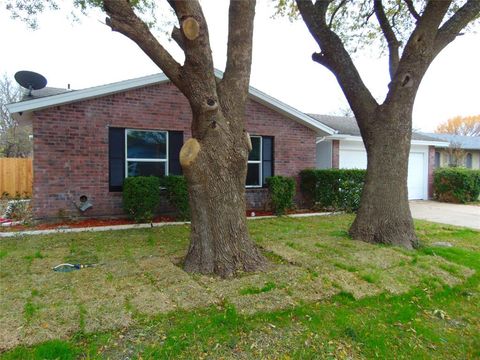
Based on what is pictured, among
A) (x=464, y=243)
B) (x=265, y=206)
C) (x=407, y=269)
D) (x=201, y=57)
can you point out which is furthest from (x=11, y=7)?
(x=464, y=243)

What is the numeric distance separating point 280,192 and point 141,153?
4.07 metres

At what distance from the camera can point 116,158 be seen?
826 cm

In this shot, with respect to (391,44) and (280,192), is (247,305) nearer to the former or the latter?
(280,192)

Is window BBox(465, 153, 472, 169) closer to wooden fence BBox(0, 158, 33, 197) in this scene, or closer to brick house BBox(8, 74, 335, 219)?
brick house BBox(8, 74, 335, 219)

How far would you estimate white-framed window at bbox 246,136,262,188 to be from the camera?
32.9ft

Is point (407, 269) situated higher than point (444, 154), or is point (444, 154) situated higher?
point (444, 154)

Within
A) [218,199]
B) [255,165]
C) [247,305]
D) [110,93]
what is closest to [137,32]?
[218,199]

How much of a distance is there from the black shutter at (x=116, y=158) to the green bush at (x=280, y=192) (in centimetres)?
418

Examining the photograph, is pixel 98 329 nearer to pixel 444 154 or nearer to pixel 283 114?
pixel 283 114

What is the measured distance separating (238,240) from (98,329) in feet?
6.56

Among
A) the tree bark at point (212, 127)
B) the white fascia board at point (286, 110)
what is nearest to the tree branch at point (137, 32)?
the tree bark at point (212, 127)

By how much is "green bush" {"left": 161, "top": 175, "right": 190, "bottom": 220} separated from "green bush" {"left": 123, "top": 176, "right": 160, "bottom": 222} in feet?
1.40

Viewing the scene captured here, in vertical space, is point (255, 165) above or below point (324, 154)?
below

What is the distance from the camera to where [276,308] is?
332 cm
